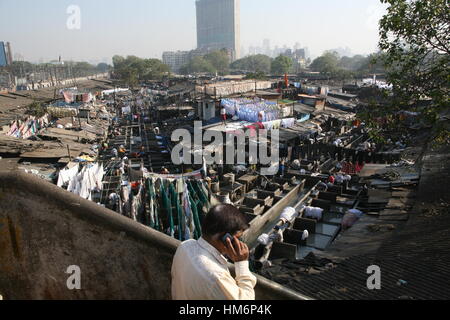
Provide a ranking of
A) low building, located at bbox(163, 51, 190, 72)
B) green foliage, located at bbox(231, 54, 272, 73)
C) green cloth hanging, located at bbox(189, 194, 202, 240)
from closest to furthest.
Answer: green cloth hanging, located at bbox(189, 194, 202, 240)
green foliage, located at bbox(231, 54, 272, 73)
low building, located at bbox(163, 51, 190, 72)

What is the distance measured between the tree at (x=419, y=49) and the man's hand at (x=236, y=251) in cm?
701

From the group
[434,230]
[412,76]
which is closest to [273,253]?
[434,230]

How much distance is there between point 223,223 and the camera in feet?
6.75

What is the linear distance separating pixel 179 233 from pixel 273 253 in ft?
9.60

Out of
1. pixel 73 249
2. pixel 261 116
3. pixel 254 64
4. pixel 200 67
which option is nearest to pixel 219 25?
pixel 254 64

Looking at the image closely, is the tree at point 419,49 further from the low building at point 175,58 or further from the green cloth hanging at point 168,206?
the low building at point 175,58

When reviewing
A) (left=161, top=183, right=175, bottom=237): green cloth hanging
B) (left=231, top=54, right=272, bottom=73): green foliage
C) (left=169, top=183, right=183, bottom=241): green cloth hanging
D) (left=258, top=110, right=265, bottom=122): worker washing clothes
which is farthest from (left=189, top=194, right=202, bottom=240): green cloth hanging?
(left=231, top=54, right=272, bottom=73): green foliage

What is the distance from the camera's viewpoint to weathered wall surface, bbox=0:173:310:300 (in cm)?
277

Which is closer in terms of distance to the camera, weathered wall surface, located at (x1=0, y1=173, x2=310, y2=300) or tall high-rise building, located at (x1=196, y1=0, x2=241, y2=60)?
weathered wall surface, located at (x1=0, y1=173, x2=310, y2=300)

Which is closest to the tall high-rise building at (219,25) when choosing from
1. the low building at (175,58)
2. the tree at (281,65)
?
the low building at (175,58)

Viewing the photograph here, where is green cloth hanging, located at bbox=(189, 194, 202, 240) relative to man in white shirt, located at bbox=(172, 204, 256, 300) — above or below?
below

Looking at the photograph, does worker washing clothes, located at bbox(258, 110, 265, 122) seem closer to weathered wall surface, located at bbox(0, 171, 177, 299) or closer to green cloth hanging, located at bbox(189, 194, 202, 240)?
green cloth hanging, located at bbox(189, 194, 202, 240)

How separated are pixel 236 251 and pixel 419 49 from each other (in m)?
8.11

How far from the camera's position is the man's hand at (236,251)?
6.65 ft
